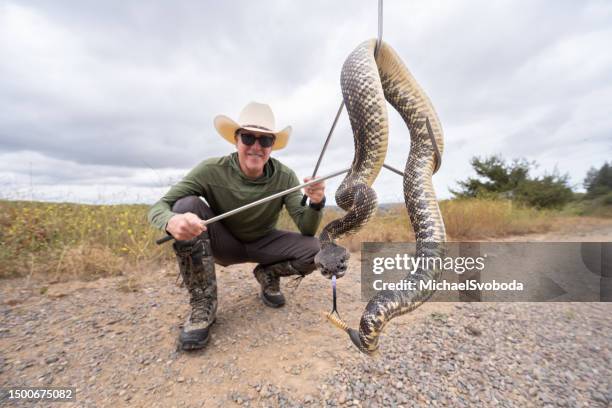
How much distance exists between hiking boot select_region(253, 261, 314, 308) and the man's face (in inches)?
56.6

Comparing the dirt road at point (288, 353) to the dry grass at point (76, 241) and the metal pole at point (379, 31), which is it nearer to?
the dry grass at point (76, 241)

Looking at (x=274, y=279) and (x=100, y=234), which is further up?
(x=100, y=234)

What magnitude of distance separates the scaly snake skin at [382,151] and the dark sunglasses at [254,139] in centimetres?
178

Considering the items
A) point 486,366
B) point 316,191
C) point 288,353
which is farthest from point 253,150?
point 486,366

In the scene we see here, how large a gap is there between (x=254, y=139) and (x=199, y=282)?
77.7 inches

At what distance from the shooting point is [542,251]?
820 centimetres

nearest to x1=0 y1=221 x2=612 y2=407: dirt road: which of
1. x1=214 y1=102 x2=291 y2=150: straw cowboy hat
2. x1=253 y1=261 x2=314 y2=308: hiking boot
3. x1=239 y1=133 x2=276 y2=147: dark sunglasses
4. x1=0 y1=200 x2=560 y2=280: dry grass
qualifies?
x1=253 y1=261 x2=314 y2=308: hiking boot

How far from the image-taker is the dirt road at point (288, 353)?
2602 mm

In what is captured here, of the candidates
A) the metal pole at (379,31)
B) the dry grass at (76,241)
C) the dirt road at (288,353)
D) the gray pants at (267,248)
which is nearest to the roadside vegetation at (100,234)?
the dry grass at (76,241)

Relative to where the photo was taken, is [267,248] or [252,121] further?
[267,248]

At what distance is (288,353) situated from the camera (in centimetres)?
317

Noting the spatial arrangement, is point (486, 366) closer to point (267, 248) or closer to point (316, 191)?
point (316, 191)

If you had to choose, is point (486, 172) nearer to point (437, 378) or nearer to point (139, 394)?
point (437, 378)

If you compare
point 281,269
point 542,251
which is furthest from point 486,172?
point 281,269
